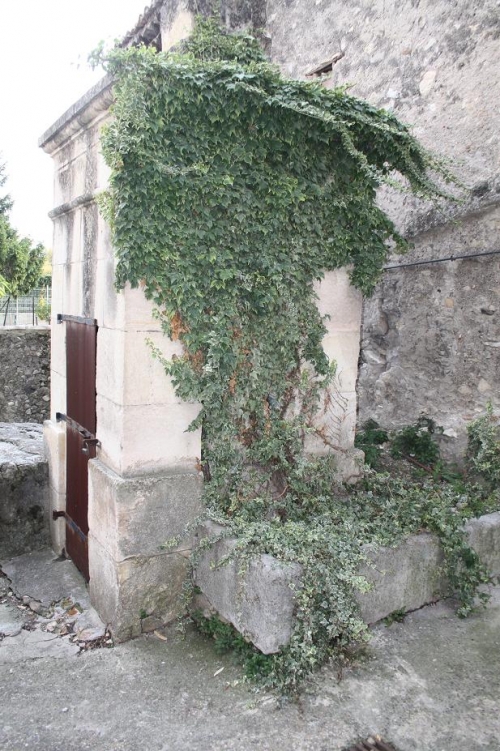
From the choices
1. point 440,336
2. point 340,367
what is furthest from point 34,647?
point 440,336

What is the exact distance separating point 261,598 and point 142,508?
951mm

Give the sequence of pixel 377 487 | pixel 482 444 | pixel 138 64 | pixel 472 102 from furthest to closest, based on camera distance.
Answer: pixel 472 102, pixel 482 444, pixel 377 487, pixel 138 64

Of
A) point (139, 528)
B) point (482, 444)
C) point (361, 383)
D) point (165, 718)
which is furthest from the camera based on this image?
point (361, 383)

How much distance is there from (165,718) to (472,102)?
543 cm

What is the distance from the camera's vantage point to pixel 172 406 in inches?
143

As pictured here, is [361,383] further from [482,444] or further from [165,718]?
[165,718]

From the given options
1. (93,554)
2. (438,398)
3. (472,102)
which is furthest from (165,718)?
(472,102)

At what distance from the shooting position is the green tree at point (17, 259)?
20.5 metres

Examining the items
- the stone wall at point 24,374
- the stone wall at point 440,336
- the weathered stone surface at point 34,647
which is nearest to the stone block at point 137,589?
the weathered stone surface at point 34,647

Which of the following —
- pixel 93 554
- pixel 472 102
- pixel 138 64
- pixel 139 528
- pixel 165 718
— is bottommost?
pixel 165 718

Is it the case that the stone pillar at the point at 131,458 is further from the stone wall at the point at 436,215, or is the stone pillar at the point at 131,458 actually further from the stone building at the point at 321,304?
the stone wall at the point at 436,215

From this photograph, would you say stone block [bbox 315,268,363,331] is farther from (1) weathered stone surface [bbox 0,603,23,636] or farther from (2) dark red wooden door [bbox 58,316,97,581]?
(1) weathered stone surface [bbox 0,603,23,636]

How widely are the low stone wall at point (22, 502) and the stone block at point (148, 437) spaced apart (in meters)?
1.25

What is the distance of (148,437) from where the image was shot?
3584 mm
